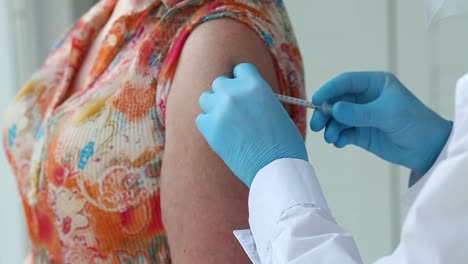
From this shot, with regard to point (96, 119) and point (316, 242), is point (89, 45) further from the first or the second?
point (316, 242)

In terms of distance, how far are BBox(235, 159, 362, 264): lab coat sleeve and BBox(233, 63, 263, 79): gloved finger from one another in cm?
14

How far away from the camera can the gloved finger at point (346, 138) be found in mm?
1177

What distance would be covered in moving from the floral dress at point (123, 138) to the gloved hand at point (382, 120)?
0.25ft

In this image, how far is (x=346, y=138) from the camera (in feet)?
3.89

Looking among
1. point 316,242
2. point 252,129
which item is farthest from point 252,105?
point 316,242

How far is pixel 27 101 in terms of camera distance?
56.1 inches

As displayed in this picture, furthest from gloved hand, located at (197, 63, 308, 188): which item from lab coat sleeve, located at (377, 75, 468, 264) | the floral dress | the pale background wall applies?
the pale background wall

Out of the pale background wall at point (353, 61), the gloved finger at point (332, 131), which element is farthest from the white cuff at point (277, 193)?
the pale background wall at point (353, 61)

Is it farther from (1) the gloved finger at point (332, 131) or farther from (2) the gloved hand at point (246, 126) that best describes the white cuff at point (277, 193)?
(1) the gloved finger at point (332, 131)

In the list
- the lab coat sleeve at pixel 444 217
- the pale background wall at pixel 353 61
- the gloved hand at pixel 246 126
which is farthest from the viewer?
the pale background wall at pixel 353 61

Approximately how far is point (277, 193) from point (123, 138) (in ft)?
1.12

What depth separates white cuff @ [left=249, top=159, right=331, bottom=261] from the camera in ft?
2.82

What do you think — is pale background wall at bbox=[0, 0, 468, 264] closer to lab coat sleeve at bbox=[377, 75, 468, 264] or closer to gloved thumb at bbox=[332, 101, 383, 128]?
gloved thumb at bbox=[332, 101, 383, 128]

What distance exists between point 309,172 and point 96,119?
0.40 metres
